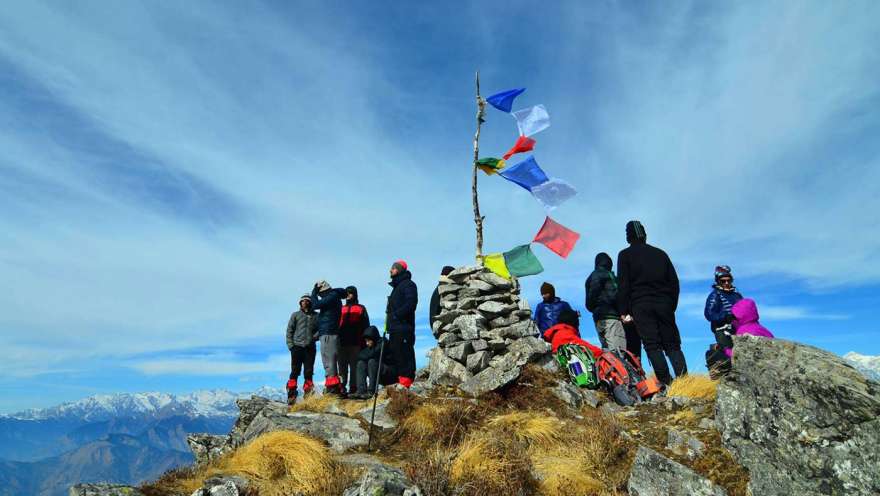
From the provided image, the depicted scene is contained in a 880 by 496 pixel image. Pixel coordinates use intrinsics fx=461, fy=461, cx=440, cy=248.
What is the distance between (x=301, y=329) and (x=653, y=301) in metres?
9.67

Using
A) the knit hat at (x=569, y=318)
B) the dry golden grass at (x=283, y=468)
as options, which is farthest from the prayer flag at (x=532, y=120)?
the dry golden grass at (x=283, y=468)

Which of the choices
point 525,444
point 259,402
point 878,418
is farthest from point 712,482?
point 259,402

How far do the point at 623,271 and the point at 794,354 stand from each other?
4.65m

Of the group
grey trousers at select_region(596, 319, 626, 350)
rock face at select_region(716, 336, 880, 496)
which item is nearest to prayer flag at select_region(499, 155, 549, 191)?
grey trousers at select_region(596, 319, 626, 350)

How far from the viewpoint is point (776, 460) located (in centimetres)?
529

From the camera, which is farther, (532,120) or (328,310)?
(532,120)

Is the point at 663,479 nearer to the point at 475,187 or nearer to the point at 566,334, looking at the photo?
the point at 566,334

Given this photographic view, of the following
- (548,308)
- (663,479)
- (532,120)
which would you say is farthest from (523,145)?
(663,479)

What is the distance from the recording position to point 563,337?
11836 mm

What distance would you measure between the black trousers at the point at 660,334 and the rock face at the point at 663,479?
375cm

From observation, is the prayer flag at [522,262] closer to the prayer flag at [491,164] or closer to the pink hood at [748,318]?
the prayer flag at [491,164]

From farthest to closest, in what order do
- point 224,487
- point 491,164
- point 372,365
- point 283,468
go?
1. point 491,164
2. point 372,365
3. point 283,468
4. point 224,487

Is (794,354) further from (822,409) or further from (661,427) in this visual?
(661,427)

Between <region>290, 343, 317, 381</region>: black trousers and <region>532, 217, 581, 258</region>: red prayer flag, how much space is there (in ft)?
25.1
